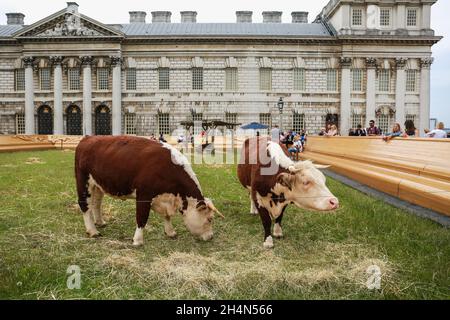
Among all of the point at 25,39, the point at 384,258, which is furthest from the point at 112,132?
the point at 384,258

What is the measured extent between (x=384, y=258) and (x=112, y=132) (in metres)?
43.6

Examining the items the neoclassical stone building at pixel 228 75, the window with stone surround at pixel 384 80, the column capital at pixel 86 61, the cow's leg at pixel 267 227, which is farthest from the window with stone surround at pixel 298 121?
the cow's leg at pixel 267 227

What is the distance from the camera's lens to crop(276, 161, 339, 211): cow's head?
4.87m

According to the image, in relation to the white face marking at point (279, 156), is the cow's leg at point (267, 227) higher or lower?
lower

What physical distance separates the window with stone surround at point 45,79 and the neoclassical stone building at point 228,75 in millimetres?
124

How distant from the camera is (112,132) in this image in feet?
148

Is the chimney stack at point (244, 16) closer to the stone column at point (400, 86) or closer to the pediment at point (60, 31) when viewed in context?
the pediment at point (60, 31)

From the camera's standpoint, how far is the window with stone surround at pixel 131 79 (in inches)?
1770

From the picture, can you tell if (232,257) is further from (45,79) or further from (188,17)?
(188,17)

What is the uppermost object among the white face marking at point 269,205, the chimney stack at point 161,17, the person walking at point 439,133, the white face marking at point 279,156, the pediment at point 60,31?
the chimney stack at point 161,17

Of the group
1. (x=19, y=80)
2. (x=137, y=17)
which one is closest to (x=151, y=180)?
(x=19, y=80)

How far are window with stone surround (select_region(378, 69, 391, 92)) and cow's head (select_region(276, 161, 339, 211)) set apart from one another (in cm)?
4435

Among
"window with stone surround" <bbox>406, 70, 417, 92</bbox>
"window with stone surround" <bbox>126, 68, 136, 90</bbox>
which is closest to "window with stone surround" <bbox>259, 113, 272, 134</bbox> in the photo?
"window with stone surround" <bbox>126, 68, 136, 90</bbox>

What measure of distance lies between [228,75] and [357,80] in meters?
15.7
